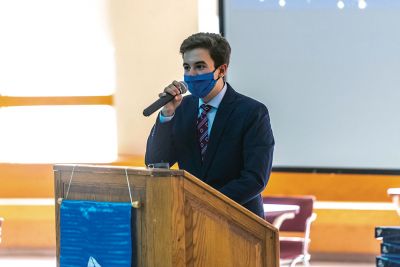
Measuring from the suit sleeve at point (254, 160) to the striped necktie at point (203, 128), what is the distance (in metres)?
0.15

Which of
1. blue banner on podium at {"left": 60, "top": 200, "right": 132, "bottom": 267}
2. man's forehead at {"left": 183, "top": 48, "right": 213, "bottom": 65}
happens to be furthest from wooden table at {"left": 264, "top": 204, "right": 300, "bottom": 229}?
blue banner on podium at {"left": 60, "top": 200, "right": 132, "bottom": 267}

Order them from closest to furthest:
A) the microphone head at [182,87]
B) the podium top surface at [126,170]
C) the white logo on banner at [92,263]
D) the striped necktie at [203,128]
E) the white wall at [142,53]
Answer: the podium top surface at [126,170], the white logo on banner at [92,263], the microphone head at [182,87], the striped necktie at [203,128], the white wall at [142,53]

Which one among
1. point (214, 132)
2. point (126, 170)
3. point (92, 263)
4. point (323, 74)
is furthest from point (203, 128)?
point (323, 74)

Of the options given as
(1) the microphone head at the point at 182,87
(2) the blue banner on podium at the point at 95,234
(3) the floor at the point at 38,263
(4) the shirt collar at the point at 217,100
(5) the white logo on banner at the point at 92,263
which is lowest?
(3) the floor at the point at 38,263

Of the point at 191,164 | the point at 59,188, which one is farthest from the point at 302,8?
the point at 59,188

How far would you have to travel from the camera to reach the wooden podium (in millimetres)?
2621

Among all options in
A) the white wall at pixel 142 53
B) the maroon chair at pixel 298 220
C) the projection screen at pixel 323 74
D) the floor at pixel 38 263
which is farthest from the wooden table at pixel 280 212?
the white wall at pixel 142 53

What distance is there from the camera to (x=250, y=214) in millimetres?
2836

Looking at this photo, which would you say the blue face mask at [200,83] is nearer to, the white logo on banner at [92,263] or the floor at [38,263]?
the white logo on banner at [92,263]

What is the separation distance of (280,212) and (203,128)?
2904 mm

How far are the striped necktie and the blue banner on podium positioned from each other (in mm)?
573

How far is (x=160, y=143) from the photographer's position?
3.17 metres

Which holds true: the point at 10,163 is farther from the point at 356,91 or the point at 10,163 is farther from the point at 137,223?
the point at 137,223

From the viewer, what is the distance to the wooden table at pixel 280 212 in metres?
6.00
